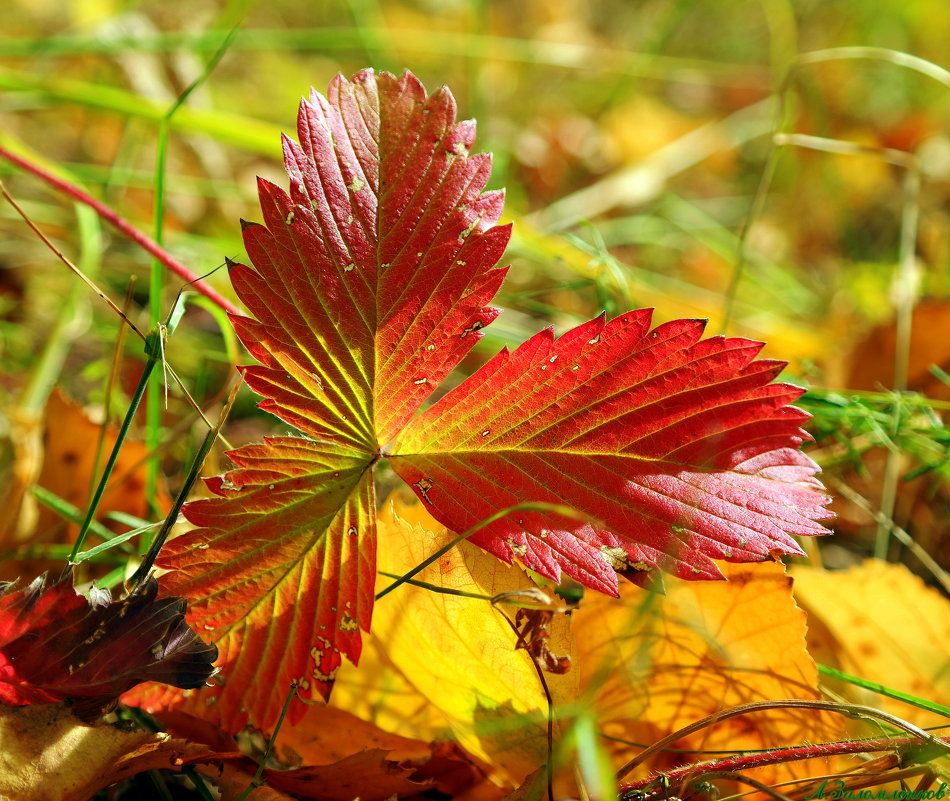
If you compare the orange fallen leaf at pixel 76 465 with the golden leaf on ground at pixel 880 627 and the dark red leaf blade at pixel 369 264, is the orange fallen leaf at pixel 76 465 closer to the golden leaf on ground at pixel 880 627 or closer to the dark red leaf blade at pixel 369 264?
the dark red leaf blade at pixel 369 264

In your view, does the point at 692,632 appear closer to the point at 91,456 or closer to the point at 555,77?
the point at 91,456

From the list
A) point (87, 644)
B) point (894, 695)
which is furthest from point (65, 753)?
point (894, 695)

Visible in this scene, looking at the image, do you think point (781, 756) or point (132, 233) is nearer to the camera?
point (781, 756)

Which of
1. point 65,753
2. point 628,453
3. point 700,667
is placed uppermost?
point 628,453

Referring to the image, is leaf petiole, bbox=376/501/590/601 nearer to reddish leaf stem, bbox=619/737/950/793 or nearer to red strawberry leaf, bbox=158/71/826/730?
red strawberry leaf, bbox=158/71/826/730

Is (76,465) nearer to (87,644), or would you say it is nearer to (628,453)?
(87,644)

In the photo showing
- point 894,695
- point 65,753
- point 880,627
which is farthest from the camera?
point 880,627

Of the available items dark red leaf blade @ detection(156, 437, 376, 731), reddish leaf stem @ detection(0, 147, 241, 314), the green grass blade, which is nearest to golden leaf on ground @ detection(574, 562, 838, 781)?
the green grass blade
